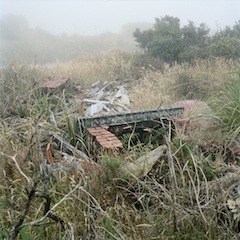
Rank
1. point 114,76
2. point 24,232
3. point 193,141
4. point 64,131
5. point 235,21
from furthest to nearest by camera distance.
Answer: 1. point 114,76
2. point 235,21
3. point 64,131
4. point 193,141
5. point 24,232

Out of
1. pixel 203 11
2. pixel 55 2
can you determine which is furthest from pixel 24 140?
pixel 203 11

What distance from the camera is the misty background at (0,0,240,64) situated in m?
2.96

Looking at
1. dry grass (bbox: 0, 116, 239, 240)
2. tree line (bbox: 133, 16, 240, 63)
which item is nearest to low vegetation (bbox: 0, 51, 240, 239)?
dry grass (bbox: 0, 116, 239, 240)

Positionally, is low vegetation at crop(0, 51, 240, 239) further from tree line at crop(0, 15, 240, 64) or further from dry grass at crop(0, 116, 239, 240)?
tree line at crop(0, 15, 240, 64)

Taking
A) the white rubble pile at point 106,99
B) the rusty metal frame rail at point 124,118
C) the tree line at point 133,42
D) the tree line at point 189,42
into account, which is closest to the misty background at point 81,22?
the tree line at point 133,42

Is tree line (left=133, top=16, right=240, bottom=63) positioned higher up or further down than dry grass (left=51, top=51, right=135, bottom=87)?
higher up

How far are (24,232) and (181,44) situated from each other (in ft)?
10.1

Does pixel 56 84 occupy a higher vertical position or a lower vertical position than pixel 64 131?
higher

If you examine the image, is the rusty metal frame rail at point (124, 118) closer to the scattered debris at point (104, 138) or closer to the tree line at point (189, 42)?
the scattered debris at point (104, 138)

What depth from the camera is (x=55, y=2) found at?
300 cm

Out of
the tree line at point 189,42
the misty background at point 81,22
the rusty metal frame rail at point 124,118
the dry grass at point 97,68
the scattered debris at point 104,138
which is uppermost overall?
the misty background at point 81,22

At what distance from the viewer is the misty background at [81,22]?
2.96 m

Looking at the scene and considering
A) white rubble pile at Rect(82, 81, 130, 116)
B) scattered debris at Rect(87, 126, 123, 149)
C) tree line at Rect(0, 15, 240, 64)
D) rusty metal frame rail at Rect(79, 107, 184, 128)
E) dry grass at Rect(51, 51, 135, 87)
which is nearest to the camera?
scattered debris at Rect(87, 126, 123, 149)

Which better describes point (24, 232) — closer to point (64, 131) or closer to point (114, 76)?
point (64, 131)
